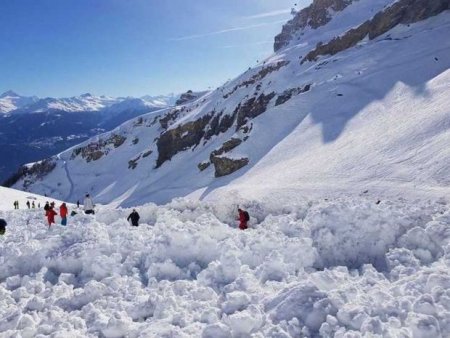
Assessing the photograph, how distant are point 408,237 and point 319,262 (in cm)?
224

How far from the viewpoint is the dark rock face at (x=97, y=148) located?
110 m

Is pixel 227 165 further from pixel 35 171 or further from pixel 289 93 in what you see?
pixel 35 171

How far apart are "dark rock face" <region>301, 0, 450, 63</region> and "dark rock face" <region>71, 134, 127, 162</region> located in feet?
194

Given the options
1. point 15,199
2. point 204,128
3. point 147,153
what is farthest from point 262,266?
point 147,153

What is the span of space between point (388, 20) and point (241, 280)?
6813 cm

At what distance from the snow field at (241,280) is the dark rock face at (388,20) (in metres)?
58.8

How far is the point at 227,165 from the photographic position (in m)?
47.0

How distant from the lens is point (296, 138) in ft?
138

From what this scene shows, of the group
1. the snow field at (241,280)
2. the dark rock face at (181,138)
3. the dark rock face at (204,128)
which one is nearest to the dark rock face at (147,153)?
the dark rock face at (204,128)

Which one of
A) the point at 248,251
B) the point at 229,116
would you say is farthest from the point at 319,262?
the point at 229,116

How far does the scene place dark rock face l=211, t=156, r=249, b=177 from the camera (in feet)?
151

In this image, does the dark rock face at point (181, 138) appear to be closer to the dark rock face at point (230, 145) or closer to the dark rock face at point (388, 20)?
the dark rock face at point (230, 145)

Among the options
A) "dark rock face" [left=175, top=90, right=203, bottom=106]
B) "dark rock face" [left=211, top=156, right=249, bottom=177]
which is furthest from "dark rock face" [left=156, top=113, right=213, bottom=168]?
"dark rock face" [left=175, top=90, right=203, bottom=106]

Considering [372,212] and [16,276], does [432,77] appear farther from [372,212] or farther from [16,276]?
[16,276]
